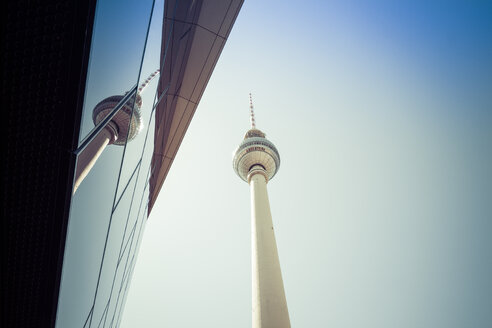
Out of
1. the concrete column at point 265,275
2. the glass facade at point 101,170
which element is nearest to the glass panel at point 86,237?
the glass facade at point 101,170

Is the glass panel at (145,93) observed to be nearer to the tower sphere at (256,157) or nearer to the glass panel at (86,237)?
the glass panel at (86,237)

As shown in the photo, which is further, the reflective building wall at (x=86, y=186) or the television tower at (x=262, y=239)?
the television tower at (x=262, y=239)

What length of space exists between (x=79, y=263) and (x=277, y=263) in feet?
56.7

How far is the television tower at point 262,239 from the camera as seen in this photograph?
53.6 feet

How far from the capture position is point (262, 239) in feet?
68.6

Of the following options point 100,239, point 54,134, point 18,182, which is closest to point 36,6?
point 54,134

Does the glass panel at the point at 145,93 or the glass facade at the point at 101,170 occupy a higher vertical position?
the glass panel at the point at 145,93

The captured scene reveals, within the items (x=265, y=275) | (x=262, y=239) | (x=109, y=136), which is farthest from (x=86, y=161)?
(x=262, y=239)

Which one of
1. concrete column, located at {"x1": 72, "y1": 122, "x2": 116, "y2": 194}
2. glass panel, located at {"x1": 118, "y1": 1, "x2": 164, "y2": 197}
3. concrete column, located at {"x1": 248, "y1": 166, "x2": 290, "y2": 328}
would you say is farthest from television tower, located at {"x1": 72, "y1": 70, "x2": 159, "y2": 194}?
concrete column, located at {"x1": 248, "y1": 166, "x2": 290, "y2": 328}

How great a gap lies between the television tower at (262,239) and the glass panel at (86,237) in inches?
507

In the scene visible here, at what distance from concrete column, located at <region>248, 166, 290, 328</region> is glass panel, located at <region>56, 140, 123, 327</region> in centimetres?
1272

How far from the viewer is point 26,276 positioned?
9.92 ft

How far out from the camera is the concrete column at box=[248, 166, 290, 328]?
16.0m

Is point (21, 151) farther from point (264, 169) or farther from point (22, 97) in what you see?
point (264, 169)
